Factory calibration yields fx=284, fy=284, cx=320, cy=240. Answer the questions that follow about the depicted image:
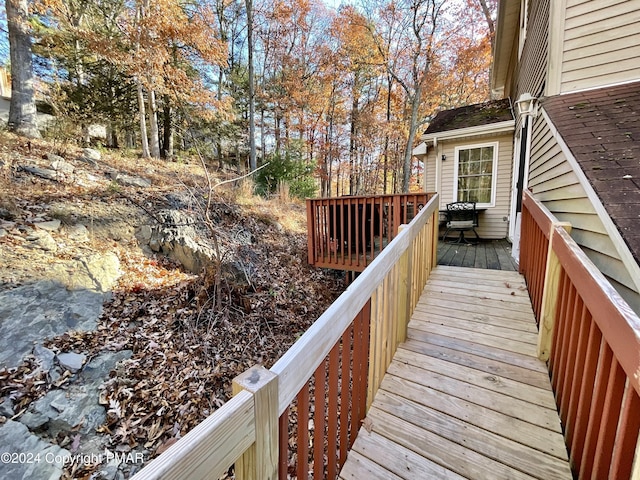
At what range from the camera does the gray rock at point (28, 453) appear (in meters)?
1.90

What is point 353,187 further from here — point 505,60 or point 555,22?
point 555,22

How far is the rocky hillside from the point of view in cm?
223

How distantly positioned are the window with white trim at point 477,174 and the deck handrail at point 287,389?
5.30m

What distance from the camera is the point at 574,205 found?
2582mm

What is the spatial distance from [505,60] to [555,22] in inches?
220

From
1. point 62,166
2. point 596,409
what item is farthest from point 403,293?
point 62,166

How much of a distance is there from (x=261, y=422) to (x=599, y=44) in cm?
464

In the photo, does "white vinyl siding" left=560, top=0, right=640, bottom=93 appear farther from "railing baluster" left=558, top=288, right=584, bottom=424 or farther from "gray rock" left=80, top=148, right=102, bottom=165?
"gray rock" left=80, top=148, right=102, bottom=165

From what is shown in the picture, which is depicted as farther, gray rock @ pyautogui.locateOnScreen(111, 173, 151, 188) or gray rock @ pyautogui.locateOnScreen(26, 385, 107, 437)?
gray rock @ pyautogui.locateOnScreen(111, 173, 151, 188)

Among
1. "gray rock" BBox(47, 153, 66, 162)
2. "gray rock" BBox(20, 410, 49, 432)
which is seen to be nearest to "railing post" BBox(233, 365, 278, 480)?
"gray rock" BBox(20, 410, 49, 432)

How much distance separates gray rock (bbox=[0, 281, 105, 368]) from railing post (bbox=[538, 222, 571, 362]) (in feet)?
13.5

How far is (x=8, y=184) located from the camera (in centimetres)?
402

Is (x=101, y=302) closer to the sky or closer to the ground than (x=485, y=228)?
closer to the ground

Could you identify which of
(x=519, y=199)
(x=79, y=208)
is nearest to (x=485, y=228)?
(x=519, y=199)
